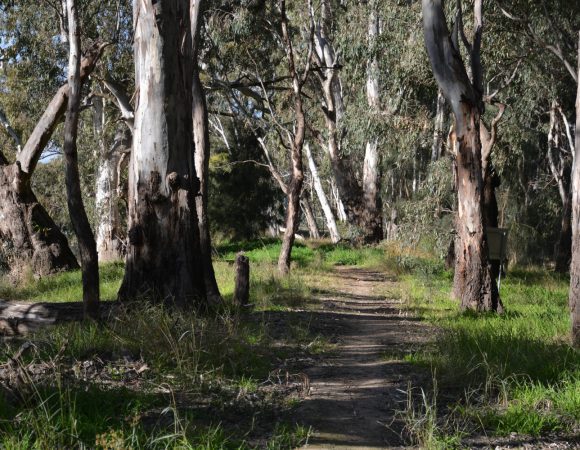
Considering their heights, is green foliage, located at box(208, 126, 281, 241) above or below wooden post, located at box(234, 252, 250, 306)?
above

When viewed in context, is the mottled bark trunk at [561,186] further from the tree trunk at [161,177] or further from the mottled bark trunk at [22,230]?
the tree trunk at [161,177]

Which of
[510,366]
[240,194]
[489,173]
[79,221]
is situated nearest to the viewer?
[510,366]

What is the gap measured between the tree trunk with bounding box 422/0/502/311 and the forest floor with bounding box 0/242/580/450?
82 centimetres

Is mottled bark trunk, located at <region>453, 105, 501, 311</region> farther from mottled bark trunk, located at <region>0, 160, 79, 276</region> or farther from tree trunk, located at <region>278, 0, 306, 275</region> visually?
mottled bark trunk, located at <region>0, 160, 79, 276</region>

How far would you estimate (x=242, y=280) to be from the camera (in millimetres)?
9516

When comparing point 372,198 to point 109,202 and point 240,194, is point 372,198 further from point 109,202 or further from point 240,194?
point 109,202

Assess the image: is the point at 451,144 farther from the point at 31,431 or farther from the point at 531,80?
the point at 31,431

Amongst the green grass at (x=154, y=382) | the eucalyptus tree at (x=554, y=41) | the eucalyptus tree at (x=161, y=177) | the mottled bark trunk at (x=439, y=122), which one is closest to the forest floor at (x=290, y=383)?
the green grass at (x=154, y=382)

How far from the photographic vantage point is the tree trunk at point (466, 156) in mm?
10180

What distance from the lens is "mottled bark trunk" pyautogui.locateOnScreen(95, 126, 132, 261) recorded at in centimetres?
2086

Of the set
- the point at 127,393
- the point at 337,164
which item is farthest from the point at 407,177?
the point at 127,393

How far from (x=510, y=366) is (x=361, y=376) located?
1.20m

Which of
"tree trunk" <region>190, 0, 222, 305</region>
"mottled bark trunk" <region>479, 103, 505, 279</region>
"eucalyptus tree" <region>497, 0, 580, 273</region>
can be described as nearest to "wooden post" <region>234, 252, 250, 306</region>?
"tree trunk" <region>190, 0, 222, 305</region>

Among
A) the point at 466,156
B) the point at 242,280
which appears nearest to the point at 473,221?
the point at 466,156
